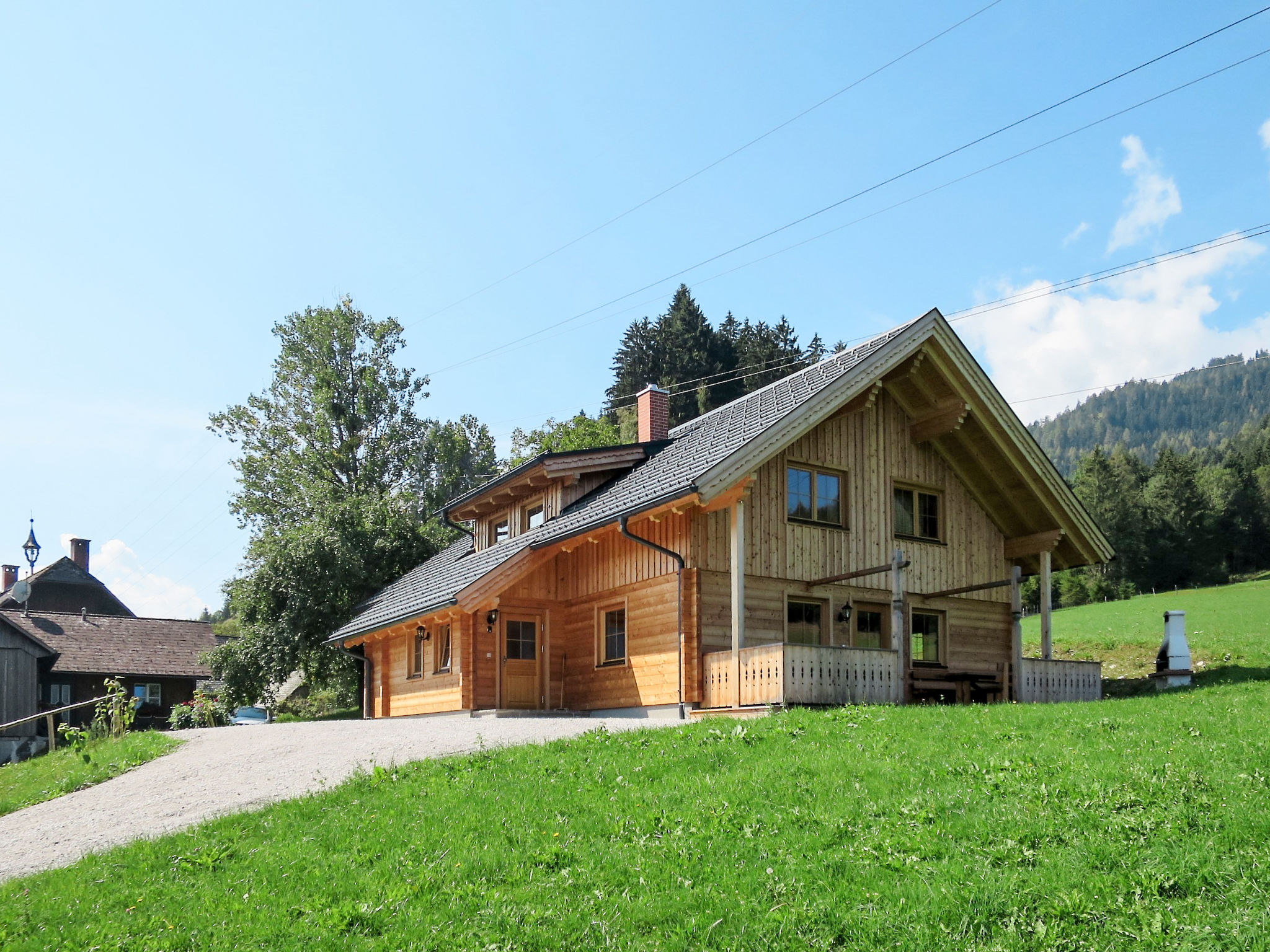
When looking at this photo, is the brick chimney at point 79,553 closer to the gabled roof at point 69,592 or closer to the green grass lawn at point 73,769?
the gabled roof at point 69,592

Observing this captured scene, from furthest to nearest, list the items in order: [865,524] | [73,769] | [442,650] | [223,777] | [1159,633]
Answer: [1159,633], [442,650], [865,524], [73,769], [223,777]

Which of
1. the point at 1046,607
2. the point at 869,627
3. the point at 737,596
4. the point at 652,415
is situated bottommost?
the point at 869,627

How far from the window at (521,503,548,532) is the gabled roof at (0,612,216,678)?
22216mm

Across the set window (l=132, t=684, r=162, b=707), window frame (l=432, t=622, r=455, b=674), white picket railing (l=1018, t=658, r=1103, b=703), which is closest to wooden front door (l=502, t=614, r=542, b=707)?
window frame (l=432, t=622, r=455, b=674)

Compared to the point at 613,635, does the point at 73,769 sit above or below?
below

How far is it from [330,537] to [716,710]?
790 inches

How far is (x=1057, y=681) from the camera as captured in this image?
843 inches

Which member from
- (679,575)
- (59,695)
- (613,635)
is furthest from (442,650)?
(59,695)

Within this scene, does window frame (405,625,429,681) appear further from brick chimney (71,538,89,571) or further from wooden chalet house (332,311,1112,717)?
brick chimney (71,538,89,571)

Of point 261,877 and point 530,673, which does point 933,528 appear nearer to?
point 530,673

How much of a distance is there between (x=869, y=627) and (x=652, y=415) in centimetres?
748

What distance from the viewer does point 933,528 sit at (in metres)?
23.4

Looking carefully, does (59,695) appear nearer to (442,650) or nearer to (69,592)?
(69,592)

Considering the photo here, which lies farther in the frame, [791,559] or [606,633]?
[606,633]
